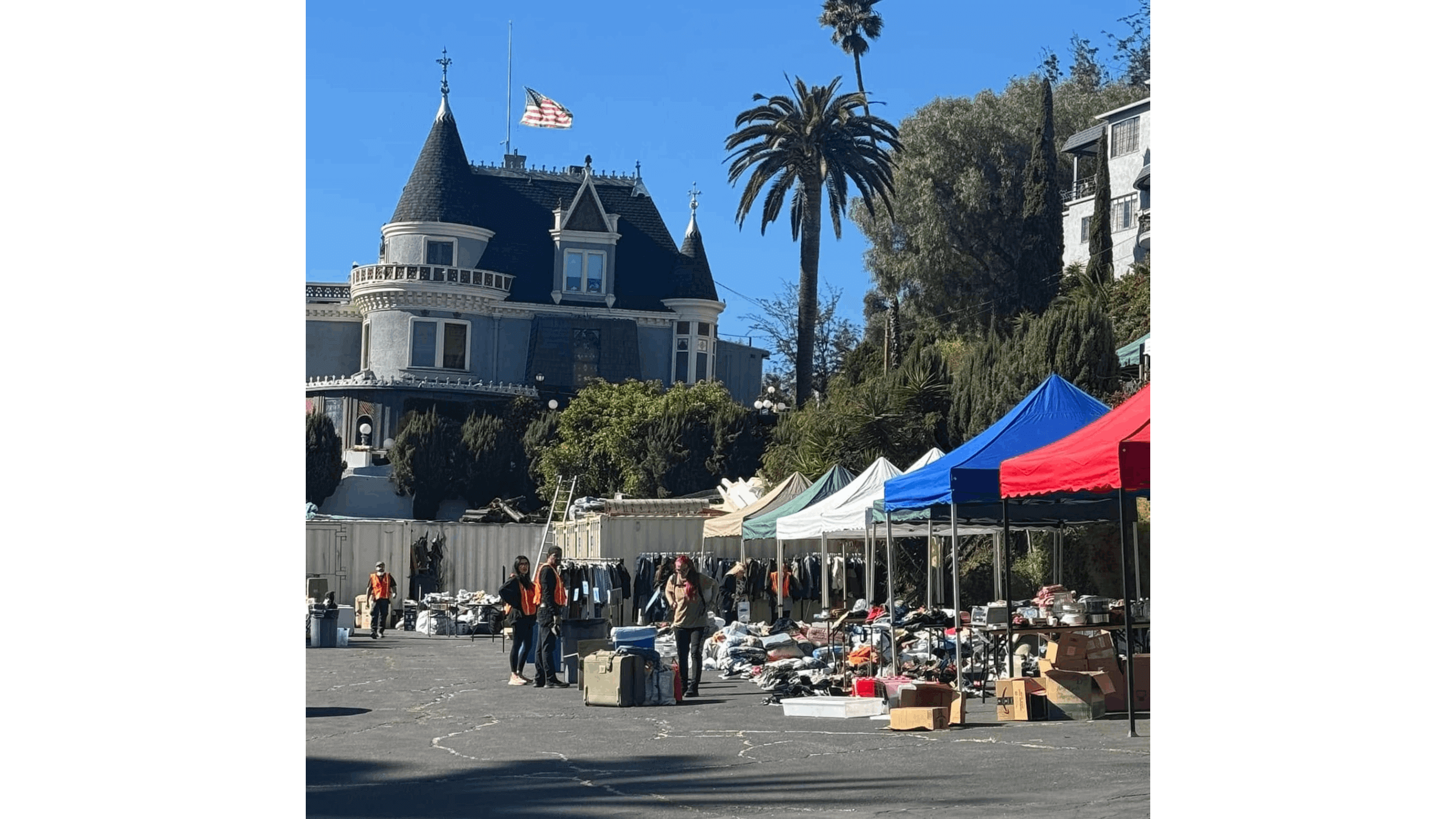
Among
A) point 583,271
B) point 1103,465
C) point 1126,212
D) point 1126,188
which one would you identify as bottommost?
point 1103,465

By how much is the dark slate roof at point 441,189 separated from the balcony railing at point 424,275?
9.12 ft

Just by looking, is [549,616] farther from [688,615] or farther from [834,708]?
[834,708]

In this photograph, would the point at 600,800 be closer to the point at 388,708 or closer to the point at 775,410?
the point at 388,708

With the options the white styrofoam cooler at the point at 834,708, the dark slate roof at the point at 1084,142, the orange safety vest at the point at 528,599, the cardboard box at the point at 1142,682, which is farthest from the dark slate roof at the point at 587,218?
the cardboard box at the point at 1142,682

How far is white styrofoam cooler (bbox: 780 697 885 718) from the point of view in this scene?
1734 centimetres

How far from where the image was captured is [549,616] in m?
22.8

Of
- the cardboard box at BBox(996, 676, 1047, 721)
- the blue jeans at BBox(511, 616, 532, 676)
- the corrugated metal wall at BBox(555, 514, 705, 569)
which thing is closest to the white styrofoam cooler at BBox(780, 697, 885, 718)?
the cardboard box at BBox(996, 676, 1047, 721)

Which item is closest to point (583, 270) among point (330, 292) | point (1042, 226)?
point (330, 292)

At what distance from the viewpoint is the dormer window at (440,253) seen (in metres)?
82.2

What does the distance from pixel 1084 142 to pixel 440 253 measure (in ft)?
96.5

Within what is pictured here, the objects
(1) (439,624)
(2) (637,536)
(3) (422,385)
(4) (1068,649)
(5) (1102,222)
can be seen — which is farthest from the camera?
(3) (422,385)

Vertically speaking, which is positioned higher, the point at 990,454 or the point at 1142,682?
the point at 990,454
